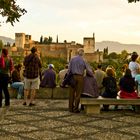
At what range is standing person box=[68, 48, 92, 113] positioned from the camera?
11.5 meters

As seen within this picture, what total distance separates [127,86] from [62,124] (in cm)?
301

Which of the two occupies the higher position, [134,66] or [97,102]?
[134,66]

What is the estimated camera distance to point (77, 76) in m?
11.6

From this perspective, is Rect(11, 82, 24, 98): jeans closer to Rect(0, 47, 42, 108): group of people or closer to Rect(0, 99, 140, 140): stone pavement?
Rect(0, 47, 42, 108): group of people

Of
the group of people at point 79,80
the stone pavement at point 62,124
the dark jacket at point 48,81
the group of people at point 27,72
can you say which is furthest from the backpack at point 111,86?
the dark jacket at point 48,81

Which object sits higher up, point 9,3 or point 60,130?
point 9,3

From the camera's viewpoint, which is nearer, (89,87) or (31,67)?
(89,87)

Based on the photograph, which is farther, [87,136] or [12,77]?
[12,77]

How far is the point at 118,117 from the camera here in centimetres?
1084

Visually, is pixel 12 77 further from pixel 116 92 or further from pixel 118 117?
pixel 118 117

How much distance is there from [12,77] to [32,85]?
7.62 ft

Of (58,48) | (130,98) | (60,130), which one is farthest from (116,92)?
(58,48)

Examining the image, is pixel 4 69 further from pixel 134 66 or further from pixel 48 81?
pixel 134 66

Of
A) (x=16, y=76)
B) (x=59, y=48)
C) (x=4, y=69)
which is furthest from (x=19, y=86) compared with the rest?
(x=59, y=48)
